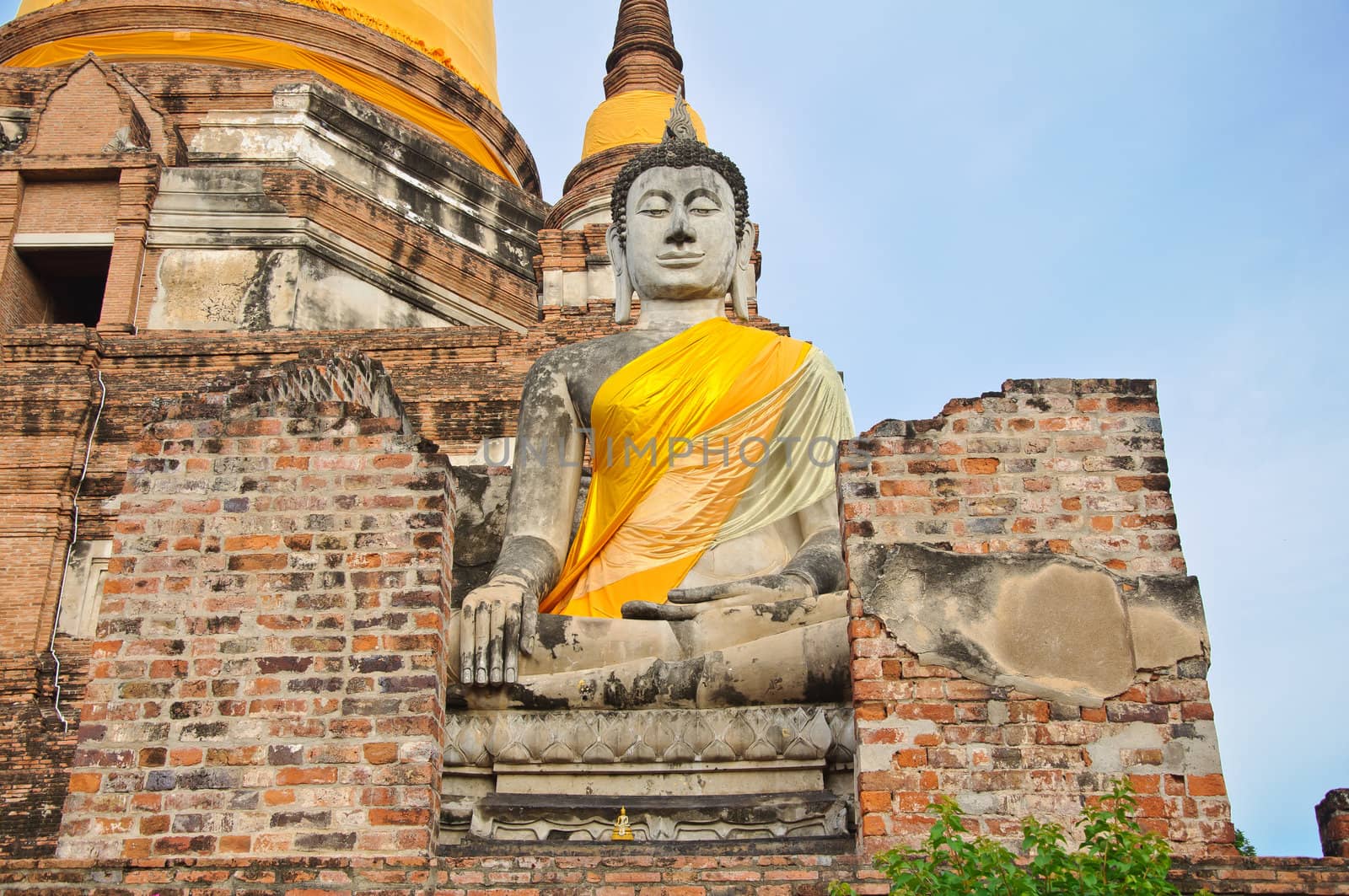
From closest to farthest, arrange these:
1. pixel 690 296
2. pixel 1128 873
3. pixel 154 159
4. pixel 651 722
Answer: pixel 1128 873 → pixel 651 722 → pixel 690 296 → pixel 154 159

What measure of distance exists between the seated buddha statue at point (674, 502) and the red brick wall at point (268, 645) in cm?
71

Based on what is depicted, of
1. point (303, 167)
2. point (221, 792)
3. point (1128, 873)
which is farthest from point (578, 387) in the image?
point (303, 167)

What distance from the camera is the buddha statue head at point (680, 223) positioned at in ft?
25.9

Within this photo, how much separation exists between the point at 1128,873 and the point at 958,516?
1.67 metres

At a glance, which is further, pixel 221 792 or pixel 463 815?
pixel 463 815

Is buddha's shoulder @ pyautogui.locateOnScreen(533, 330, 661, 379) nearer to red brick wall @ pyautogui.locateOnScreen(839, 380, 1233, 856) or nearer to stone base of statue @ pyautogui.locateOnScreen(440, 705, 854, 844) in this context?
stone base of statue @ pyautogui.locateOnScreen(440, 705, 854, 844)

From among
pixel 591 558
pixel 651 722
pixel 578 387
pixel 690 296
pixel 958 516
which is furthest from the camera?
pixel 690 296

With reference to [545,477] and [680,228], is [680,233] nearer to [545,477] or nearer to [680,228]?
[680,228]

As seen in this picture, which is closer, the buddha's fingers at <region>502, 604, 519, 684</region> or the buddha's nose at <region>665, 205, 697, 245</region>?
the buddha's fingers at <region>502, 604, 519, 684</region>

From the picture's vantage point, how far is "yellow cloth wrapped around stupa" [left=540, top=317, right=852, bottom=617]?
685 centimetres

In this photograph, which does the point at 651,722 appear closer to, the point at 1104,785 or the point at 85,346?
the point at 1104,785

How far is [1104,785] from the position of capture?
480 centimetres

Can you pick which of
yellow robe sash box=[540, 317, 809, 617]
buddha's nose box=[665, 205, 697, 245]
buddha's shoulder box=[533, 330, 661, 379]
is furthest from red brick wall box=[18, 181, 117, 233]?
yellow robe sash box=[540, 317, 809, 617]

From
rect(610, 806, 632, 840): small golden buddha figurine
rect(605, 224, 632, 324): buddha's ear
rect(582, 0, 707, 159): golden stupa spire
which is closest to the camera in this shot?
rect(610, 806, 632, 840): small golden buddha figurine
